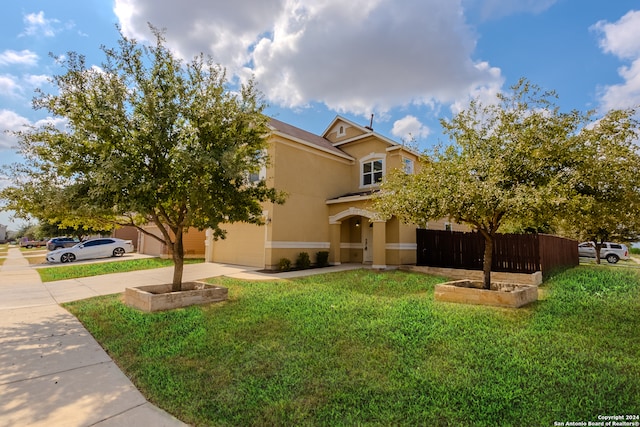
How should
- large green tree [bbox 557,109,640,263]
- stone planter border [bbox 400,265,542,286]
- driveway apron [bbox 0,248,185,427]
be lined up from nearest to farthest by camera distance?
driveway apron [bbox 0,248,185,427] < large green tree [bbox 557,109,640,263] < stone planter border [bbox 400,265,542,286]

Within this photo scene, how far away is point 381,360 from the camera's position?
4.60 metres

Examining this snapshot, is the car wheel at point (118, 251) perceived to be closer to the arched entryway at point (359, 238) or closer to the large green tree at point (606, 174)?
the arched entryway at point (359, 238)

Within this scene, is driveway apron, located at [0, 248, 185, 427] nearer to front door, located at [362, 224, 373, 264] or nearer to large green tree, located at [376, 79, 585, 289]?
large green tree, located at [376, 79, 585, 289]

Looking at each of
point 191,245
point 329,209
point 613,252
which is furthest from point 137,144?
point 613,252

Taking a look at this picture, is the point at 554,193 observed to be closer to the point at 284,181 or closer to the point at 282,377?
the point at 282,377

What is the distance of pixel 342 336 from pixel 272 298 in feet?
11.4

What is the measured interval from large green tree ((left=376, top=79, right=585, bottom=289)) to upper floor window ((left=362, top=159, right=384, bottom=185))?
831cm

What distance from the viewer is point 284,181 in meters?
15.4

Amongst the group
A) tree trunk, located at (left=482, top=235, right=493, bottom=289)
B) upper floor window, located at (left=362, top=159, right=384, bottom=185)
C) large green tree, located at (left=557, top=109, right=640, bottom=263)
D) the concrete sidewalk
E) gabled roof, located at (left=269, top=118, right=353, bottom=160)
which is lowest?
the concrete sidewalk

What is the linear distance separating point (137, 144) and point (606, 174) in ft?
34.1

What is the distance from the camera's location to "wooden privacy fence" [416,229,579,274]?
12492 mm

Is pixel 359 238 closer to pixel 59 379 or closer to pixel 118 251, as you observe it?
pixel 59 379

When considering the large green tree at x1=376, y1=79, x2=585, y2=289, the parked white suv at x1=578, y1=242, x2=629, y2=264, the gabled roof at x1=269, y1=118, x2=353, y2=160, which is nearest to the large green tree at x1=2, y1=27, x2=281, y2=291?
the large green tree at x1=376, y1=79, x2=585, y2=289

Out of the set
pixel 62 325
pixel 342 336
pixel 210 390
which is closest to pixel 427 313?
pixel 342 336
